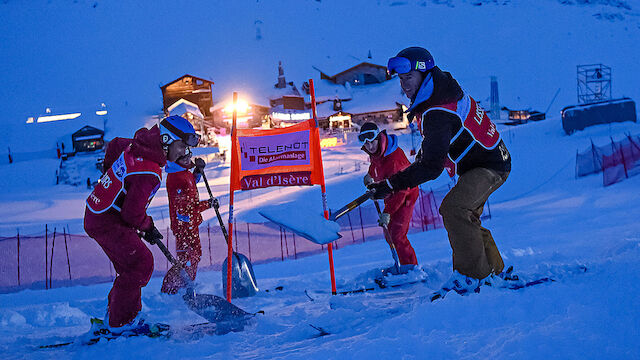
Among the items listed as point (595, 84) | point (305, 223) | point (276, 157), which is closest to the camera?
point (305, 223)

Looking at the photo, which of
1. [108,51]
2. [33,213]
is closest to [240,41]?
[108,51]

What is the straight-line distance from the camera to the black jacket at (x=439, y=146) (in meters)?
3.67

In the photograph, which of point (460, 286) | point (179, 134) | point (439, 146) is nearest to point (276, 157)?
point (179, 134)

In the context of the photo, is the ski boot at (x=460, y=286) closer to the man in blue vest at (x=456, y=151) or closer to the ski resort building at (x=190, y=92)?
the man in blue vest at (x=456, y=151)

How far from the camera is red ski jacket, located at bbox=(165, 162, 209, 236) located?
6.48 meters

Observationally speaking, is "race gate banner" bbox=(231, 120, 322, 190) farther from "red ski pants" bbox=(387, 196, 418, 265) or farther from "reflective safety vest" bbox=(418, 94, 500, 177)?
"reflective safety vest" bbox=(418, 94, 500, 177)

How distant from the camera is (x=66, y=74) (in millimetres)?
79438

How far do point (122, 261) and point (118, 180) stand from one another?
0.69 metres

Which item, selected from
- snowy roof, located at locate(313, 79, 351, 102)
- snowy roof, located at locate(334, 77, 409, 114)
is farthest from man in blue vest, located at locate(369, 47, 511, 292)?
snowy roof, located at locate(313, 79, 351, 102)

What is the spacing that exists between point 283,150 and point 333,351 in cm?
305

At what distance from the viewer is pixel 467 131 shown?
3795 mm

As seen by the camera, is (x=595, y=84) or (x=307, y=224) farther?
(x=595, y=84)

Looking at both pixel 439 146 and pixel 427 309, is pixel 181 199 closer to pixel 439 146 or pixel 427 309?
pixel 439 146

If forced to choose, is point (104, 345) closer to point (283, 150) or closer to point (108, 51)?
point (283, 150)
